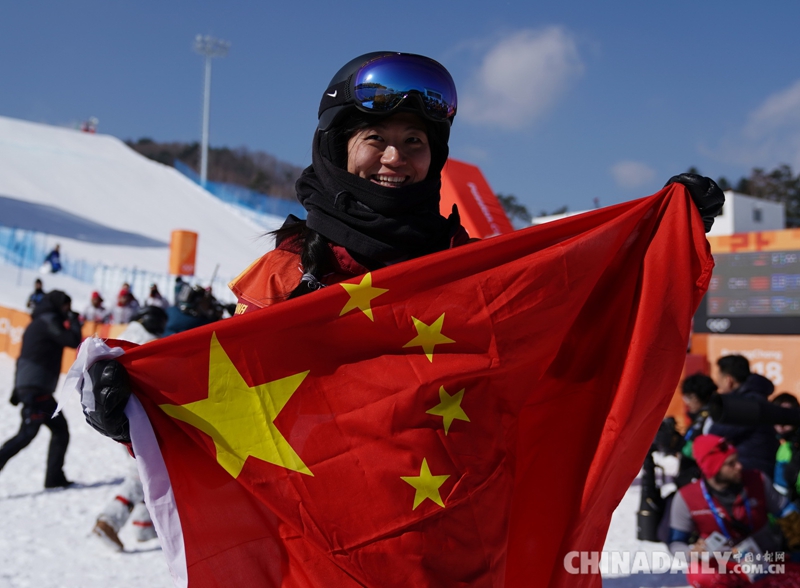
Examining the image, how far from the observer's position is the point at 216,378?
1874mm

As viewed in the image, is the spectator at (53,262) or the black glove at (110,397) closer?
the black glove at (110,397)

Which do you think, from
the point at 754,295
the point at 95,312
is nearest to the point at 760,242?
the point at 754,295

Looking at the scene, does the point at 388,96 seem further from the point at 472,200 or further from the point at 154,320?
the point at 472,200

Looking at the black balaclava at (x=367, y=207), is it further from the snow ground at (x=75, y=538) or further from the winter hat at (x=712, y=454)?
the snow ground at (x=75, y=538)

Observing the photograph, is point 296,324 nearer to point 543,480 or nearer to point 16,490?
point 543,480

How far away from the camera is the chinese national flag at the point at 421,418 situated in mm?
1714

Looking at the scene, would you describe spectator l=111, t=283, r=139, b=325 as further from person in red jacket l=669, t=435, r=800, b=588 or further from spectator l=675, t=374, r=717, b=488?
person in red jacket l=669, t=435, r=800, b=588

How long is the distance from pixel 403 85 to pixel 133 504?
4744mm

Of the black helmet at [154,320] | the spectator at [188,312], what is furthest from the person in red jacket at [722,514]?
the black helmet at [154,320]

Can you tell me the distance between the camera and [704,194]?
2203 millimetres

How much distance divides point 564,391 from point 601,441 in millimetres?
174

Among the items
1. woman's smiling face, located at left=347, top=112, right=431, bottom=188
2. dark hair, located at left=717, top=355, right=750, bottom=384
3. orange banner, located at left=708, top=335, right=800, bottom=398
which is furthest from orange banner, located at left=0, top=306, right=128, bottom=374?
woman's smiling face, located at left=347, top=112, right=431, bottom=188

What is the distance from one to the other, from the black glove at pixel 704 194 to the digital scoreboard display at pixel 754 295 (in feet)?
35.0

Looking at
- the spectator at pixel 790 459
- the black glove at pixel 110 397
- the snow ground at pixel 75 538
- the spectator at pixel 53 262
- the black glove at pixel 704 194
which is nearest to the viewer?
the black glove at pixel 110 397
